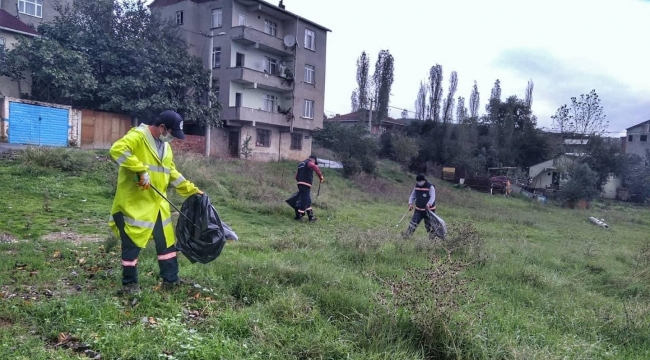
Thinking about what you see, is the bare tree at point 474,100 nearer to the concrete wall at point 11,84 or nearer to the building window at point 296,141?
the building window at point 296,141

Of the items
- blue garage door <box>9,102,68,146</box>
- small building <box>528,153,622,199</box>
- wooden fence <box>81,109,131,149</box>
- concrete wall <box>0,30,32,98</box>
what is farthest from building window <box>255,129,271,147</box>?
small building <box>528,153,622,199</box>

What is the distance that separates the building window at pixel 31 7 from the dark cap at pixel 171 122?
29.5 meters

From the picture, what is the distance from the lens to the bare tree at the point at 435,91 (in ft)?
164

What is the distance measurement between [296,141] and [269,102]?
359 cm

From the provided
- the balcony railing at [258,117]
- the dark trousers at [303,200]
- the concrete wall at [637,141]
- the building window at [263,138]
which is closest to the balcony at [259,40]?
the balcony railing at [258,117]

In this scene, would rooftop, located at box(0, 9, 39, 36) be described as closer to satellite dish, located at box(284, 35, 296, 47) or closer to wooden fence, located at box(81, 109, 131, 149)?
wooden fence, located at box(81, 109, 131, 149)

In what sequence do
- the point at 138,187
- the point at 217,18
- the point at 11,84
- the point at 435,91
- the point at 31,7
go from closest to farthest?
the point at 138,187
the point at 11,84
the point at 31,7
the point at 217,18
the point at 435,91

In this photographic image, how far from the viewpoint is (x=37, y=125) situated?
63.4 feet

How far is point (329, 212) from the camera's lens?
13.0 m

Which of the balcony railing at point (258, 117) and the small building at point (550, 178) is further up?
the balcony railing at point (258, 117)

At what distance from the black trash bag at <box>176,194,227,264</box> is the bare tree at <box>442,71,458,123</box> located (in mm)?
46560

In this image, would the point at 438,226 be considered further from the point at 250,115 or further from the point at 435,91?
the point at 435,91

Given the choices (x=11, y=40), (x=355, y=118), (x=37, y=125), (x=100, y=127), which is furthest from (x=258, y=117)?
(x=355, y=118)

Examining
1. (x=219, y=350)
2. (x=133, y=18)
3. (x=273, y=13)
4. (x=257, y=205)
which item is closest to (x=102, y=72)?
(x=133, y=18)
